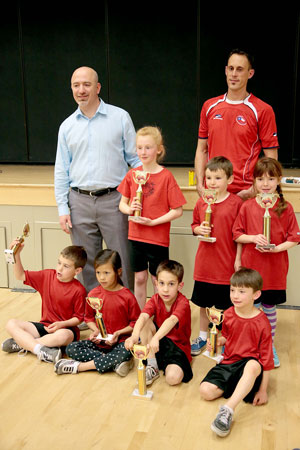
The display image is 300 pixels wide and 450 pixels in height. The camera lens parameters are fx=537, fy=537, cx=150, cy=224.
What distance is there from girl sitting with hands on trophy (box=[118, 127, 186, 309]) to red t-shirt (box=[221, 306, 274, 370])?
2.96 ft

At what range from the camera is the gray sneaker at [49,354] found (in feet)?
12.2

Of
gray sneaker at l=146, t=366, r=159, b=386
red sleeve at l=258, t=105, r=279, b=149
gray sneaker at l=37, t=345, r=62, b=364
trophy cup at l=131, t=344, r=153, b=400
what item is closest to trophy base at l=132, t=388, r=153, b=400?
trophy cup at l=131, t=344, r=153, b=400

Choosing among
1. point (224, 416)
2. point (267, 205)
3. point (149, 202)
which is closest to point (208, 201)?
point (267, 205)

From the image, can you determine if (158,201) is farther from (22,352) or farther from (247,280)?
(22,352)

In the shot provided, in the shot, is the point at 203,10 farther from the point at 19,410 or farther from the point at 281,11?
the point at 19,410

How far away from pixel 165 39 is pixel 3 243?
286 cm

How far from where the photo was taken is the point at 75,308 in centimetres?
392

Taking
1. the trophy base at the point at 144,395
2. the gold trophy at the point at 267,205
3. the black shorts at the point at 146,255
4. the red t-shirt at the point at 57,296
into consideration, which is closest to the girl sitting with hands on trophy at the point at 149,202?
the black shorts at the point at 146,255

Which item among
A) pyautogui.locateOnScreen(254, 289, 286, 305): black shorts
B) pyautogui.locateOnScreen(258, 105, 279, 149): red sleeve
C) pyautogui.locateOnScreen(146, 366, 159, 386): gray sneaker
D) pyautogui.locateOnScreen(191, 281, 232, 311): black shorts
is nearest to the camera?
pyautogui.locateOnScreen(146, 366, 159, 386): gray sneaker

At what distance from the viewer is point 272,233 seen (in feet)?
11.8

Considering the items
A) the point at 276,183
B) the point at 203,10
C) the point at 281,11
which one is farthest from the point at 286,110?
the point at 276,183

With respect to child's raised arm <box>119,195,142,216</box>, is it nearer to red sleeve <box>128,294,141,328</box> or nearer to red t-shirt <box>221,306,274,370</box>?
red sleeve <box>128,294,141,328</box>

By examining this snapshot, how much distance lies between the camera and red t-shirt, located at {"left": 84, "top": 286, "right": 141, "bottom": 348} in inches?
147

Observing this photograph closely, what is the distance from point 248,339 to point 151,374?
2.29 feet
